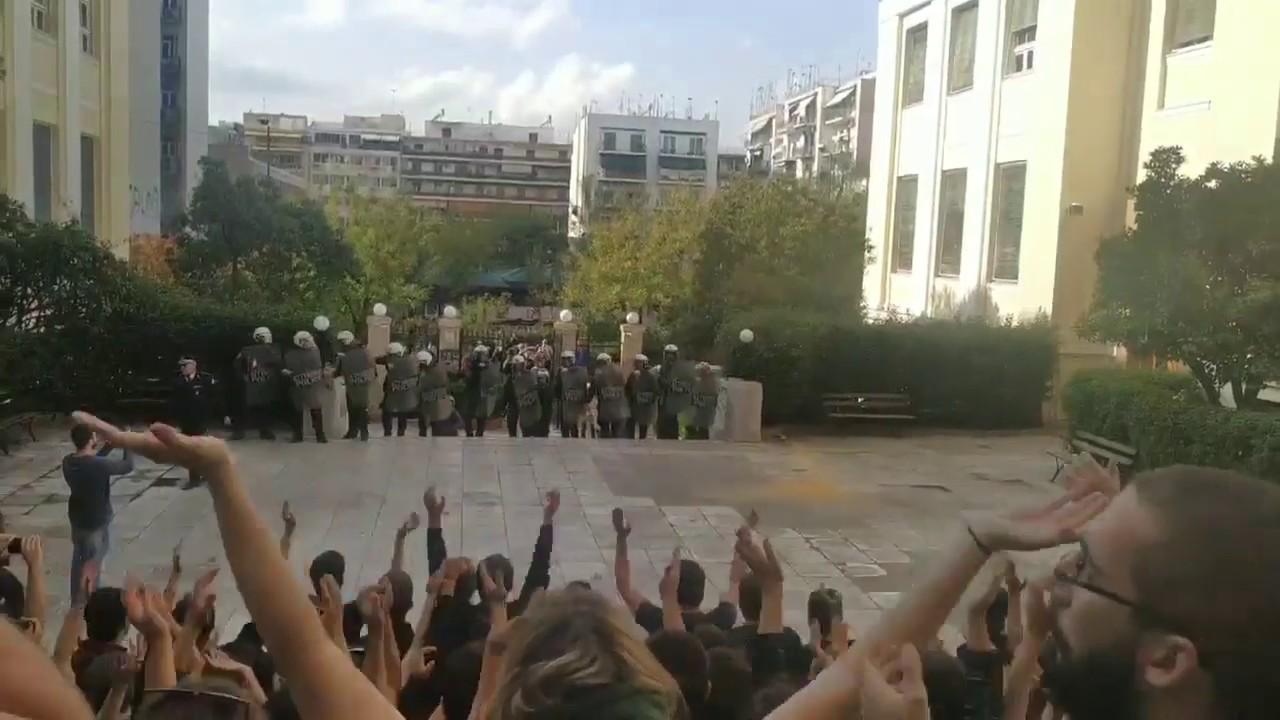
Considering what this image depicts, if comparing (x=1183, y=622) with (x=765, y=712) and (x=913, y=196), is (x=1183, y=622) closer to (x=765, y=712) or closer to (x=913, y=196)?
(x=765, y=712)

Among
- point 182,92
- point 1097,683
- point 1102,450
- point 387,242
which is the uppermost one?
point 182,92

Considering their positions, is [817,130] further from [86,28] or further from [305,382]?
[305,382]

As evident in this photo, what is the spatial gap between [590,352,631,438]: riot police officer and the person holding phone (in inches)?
353

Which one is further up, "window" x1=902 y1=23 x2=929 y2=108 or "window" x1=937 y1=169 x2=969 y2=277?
"window" x1=902 y1=23 x2=929 y2=108

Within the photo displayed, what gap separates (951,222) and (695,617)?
777 inches

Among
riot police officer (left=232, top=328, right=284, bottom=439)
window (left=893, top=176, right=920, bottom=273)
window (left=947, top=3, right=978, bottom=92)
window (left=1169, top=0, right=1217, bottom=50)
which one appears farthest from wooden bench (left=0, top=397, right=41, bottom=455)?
window (left=893, top=176, right=920, bottom=273)

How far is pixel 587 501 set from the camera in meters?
11.6

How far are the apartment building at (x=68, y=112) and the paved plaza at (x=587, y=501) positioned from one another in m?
5.99

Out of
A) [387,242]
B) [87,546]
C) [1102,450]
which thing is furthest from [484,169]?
[87,546]

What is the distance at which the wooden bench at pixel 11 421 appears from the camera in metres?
13.2

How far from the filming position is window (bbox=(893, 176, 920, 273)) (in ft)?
81.4

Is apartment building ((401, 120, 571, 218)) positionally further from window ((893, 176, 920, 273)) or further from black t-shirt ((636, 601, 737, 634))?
black t-shirt ((636, 601, 737, 634))

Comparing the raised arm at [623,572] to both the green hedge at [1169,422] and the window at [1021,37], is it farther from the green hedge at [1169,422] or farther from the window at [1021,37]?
the window at [1021,37]

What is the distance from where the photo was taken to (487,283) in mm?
59625
